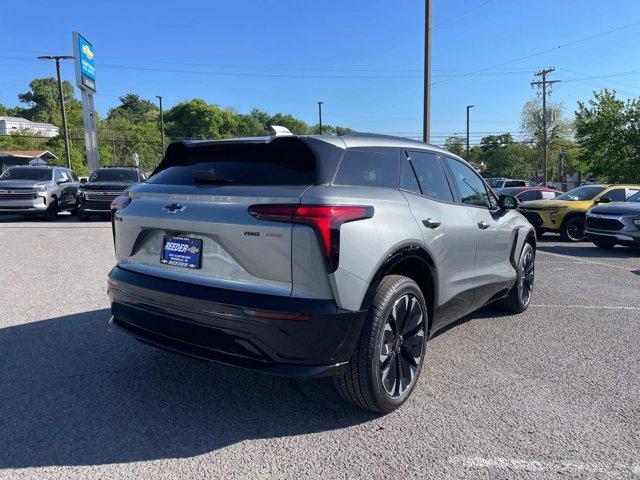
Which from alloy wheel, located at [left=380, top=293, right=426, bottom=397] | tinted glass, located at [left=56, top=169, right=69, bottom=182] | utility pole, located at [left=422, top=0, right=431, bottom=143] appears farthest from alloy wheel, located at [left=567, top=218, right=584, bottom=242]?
tinted glass, located at [left=56, top=169, right=69, bottom=182]

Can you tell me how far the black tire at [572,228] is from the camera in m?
13.6

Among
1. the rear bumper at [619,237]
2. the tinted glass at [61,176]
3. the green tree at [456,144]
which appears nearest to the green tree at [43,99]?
the green tree at [456,144]

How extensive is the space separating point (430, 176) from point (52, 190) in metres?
15.0

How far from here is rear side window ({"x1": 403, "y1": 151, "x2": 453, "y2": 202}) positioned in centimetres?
384

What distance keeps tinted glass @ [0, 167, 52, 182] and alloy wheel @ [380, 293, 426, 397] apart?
15901mm

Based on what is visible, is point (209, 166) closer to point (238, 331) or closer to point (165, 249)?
point (165, 249)

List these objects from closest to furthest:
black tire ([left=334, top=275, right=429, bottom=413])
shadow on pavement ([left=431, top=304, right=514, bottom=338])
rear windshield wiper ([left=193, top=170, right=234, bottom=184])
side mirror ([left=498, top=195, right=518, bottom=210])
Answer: black tire ([left=334, top=275, right=429, bottom=413])
rear windshield wiper ([left=193, top=170, right=234, bottom=184])
side mirror ([left=498, top=195, right=518, bottom=210])
shadow on pavement ([left=431, top=304, right=514, bottom=338])

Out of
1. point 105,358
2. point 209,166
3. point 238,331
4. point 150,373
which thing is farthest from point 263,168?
point 105,358

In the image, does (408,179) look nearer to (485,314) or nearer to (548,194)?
(485,314)

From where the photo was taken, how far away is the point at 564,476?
8.36ft

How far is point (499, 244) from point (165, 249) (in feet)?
10.4

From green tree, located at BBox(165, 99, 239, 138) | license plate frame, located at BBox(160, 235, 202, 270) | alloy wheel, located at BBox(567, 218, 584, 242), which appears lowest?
alloy wheel, located at BBox(567, 218, 584, 242)

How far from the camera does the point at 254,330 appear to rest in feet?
8.90

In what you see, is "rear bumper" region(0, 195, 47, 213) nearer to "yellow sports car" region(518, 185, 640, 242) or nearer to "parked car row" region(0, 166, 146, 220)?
"parked car row" region(0, 166, 146, 220)
